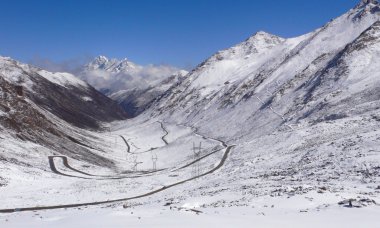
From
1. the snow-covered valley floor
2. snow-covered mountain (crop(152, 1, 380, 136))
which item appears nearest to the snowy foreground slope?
the snow-covered valley floor

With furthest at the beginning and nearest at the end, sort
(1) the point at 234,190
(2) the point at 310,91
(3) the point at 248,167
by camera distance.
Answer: (2) the point at 310,91, (3) the point at 248,167, (1) the point at 234,190

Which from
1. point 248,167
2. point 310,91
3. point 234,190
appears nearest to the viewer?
point 234,190

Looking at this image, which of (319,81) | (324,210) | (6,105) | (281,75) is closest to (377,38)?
(319,81)

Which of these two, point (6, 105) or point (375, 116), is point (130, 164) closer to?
point (6, 105)

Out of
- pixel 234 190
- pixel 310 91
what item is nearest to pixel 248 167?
pixel 234 190

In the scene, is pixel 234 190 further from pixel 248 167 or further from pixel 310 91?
pixel 310 91

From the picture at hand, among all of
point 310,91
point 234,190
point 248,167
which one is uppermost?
point 310,91

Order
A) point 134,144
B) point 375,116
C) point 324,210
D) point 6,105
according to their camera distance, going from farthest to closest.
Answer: point 134,144 < point 6,105 < point 375,116 < point 324,210

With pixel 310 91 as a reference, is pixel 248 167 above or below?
below

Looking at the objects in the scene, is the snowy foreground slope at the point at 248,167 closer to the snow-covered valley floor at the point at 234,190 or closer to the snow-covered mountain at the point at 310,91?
the snow-covered valley floor at the point at 234,190
